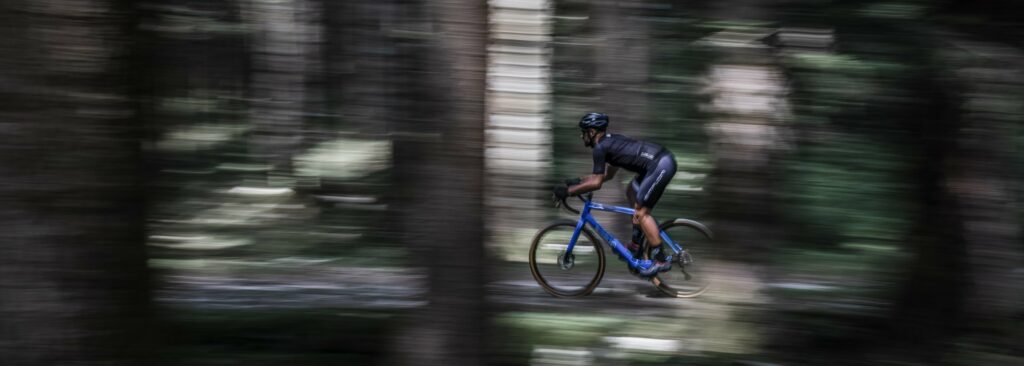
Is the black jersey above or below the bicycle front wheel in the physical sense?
above

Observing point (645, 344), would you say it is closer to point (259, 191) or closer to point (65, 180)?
point (65, 180)

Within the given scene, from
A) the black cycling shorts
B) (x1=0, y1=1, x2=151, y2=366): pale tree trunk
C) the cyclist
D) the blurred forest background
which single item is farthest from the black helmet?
(x1=0, y1=1, x2=151, y2=366): pale tree trunk

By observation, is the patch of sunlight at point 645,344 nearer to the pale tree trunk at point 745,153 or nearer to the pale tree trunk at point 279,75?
the pale tree trunk at point 745,153

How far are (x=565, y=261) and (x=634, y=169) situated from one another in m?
1.07

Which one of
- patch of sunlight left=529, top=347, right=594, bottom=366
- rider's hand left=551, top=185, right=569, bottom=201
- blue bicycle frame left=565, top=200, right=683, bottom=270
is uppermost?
rider's hand left=551, top=185, right=569, bottom=201

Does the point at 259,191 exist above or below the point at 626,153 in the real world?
below

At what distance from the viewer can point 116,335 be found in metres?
4.45

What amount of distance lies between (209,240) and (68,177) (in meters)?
5.40

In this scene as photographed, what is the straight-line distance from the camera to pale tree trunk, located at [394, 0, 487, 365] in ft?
17.4

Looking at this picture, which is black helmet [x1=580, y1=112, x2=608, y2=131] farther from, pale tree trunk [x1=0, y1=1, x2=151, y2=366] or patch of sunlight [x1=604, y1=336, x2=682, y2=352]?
pale tree trunk [x1=0, y1=1, x2=151, y2=366]

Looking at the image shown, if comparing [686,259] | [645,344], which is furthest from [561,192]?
[645,344]

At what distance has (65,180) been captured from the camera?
418 cm

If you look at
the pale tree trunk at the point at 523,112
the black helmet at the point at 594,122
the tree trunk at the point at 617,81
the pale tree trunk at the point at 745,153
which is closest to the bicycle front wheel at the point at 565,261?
the black helmet at the point at 594,122

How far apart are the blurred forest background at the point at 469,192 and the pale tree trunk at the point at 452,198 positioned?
0.01 meters
